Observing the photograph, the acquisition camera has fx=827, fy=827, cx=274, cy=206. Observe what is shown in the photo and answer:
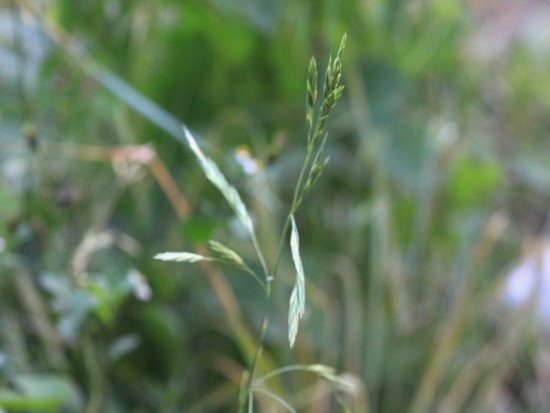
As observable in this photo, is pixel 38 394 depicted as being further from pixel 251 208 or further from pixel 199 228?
pixel 251 208

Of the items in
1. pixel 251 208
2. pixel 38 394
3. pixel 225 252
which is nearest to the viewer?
pixel 225 252

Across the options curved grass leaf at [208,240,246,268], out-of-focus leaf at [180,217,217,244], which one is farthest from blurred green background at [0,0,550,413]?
curved grass leaf at [208,240,246,268]

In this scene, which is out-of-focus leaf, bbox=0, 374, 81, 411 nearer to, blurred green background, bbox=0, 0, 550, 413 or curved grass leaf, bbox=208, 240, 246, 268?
blurred green background, bbox=0, 0, 550, 413

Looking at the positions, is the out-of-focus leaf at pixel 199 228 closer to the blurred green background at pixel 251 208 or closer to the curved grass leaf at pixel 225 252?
the blurred green background at pixel 251 208

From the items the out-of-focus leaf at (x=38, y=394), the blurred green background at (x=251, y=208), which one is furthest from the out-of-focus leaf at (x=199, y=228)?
Result: the out-of-focus leaf at (x=38, y=394)

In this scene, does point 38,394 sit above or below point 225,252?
below

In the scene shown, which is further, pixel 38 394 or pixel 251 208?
pixel 251 208

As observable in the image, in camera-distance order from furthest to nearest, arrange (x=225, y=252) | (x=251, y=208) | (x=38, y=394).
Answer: (x=251, y=208) → (x=38, y=394) → (x=225, y=252)

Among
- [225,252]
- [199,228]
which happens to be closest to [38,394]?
[199,228]

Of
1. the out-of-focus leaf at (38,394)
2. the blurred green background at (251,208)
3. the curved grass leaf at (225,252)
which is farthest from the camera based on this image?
the blurred green background at (251,208)
